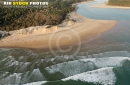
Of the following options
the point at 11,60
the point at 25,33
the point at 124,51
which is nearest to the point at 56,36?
the point at 25,33

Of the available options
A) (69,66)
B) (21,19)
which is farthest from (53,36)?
(69,66)

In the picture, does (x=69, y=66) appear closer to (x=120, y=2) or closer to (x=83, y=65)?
(x=83, y=65)

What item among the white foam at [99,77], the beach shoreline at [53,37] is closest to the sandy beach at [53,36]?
the beach shoreline at [53,37]

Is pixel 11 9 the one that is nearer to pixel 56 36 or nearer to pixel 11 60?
pixel 56 36

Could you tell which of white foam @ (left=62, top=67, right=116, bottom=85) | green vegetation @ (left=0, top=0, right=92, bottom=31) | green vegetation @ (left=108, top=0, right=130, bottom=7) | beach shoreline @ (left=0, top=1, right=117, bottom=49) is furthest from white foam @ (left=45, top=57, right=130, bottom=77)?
green vegetation @ (left=108, top=0, right=130, bottom=7)

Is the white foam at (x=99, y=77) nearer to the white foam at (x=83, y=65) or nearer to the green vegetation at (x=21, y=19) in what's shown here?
the white foam at (x=83, y=65)
